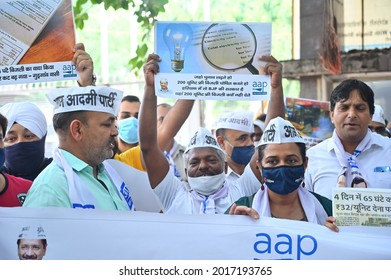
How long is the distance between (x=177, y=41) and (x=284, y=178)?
1.06 meters

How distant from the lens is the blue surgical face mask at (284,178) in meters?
4.14

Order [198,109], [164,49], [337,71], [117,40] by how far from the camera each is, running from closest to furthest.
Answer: [164,49], [337,71], [198,109], [117,40]

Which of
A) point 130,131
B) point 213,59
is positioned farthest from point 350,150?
point 130,131

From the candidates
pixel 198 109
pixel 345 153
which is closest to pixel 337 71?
pixel 198 109

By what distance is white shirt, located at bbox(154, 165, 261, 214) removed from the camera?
4.82m

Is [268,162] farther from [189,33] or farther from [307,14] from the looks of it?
[307,14]

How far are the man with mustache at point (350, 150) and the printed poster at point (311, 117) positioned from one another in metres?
2.29

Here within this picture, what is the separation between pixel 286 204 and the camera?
13.9ft

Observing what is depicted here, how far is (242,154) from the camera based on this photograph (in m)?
6.16

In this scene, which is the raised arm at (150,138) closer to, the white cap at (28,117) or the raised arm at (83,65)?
the raised arm at (83,65)

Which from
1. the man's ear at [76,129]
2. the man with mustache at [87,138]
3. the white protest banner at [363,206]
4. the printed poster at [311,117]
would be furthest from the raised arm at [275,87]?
the printed poster at [311,117]

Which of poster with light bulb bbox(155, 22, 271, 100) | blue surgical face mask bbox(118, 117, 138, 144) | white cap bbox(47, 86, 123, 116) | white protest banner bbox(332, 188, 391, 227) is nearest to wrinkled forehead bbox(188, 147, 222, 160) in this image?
poster with light bulb bbox(155, 22, 271, 100)

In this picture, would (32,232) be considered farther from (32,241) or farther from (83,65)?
(83,65)

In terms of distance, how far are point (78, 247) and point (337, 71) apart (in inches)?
275
